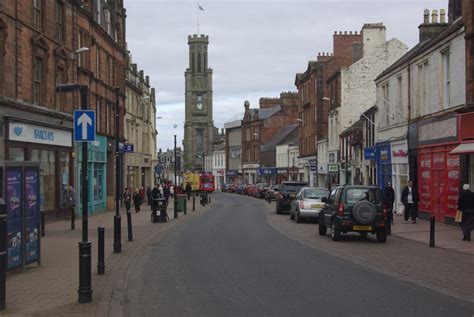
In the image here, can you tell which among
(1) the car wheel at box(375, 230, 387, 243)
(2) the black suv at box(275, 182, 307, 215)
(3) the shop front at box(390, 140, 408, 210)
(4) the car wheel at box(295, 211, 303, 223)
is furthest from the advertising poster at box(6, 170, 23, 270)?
(2) the black suv at box(275, 182, 307, 215)

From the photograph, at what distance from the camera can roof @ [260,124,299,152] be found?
9484 centimetres

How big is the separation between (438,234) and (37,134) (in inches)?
626

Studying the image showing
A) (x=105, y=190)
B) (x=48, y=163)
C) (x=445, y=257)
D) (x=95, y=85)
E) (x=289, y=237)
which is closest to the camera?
(x=445, y=257)

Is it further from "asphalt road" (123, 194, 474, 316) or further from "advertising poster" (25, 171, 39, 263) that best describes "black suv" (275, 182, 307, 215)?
"advertising poster" (25, 171, 39, 263)

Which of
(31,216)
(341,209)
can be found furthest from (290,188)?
(31,216)

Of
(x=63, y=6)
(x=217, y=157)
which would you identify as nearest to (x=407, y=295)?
(x=63, y=6)

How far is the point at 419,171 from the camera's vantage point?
3022cm

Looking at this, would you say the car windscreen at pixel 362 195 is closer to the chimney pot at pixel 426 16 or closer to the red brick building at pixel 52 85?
the red brick building at pixel 52 85

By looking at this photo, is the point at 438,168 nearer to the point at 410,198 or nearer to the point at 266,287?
the point at 410,198

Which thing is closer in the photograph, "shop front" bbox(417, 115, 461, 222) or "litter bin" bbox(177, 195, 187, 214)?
"shop front" bbox(417, 115, 461, 222)

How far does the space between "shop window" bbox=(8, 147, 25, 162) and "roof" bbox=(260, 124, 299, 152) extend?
6998 centimetres

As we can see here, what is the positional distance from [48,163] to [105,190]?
42.0 feet

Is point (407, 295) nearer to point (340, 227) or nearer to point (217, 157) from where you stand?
point (340, 227)

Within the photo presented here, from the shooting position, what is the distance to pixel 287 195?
3769 centimetres
